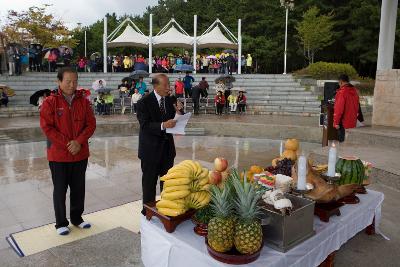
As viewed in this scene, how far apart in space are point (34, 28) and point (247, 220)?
3315cm

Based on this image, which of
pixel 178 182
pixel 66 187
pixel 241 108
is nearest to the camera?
pixel 178 182

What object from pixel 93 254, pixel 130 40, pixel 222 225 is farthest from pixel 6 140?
pixel 130 40

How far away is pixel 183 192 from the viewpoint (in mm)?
2764

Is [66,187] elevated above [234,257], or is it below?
below

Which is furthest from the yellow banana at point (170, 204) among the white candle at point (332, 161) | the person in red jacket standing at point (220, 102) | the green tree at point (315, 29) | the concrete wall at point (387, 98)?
the green tree at point (315, 29)

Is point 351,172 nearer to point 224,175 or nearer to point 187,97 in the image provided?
point 224,175

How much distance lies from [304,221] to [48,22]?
3391 cm

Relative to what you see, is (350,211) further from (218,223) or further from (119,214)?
(119,214)

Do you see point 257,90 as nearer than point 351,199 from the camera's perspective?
No

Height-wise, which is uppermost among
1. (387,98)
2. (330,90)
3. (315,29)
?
(315,29)

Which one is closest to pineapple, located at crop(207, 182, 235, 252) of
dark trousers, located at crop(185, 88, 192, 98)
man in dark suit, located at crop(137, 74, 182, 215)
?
man in dark suit, located at crop(137, 74, 182, 215)

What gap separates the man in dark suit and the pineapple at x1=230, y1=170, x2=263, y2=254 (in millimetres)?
1813

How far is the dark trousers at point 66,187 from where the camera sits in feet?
13.7

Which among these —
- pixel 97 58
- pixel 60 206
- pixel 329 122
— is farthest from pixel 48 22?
pixel 60 206
